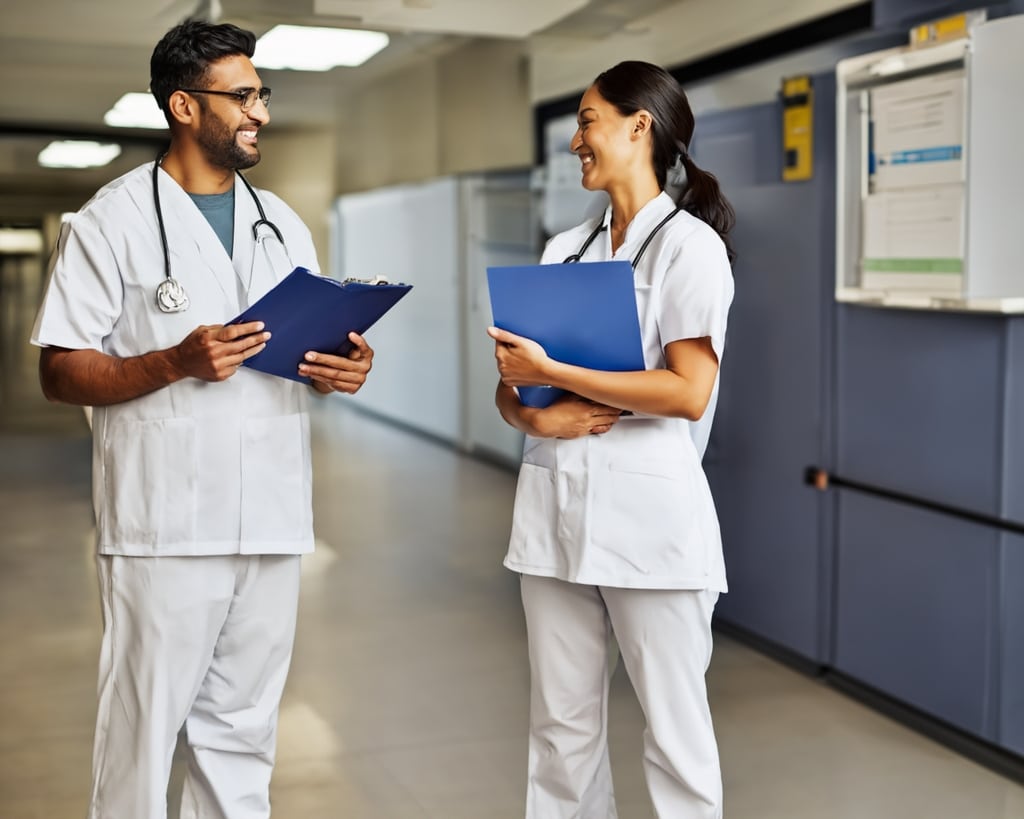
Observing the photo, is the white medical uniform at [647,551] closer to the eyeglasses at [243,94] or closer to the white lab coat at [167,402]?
the white lab coat at [167,402]

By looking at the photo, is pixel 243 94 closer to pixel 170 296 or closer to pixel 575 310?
pixel 170 296

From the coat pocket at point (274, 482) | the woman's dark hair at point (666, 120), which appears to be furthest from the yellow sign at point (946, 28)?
the coat pocket at point (274, 482)

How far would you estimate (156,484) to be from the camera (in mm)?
1993

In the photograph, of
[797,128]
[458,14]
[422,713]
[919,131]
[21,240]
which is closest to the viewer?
[919,131]

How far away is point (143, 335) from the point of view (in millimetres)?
1988

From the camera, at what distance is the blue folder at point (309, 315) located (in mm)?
1816

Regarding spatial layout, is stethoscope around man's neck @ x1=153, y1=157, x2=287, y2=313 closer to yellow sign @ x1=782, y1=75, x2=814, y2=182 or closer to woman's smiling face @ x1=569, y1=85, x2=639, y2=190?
woman's smiling face @ x1=569, y1=85, x2=639, y2=190

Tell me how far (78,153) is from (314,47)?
3.93 feet

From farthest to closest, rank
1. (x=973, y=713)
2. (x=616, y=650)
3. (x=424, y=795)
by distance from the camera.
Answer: (x=973, y=713), (x=424, y=795), (x=616, y=650)

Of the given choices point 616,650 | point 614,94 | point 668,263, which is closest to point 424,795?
point 616,650

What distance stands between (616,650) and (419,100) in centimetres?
534

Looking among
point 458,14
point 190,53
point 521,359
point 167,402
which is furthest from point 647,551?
point 458,14

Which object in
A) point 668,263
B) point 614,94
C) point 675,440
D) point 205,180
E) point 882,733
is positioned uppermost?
point 614,94

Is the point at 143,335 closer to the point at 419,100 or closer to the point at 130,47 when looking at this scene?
the point at 130,47
